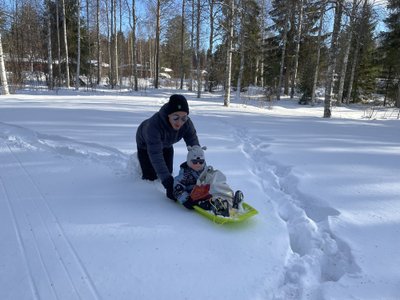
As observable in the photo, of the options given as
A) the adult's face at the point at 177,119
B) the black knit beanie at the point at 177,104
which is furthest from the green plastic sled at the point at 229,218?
the black knit beanie at the point at 177,104

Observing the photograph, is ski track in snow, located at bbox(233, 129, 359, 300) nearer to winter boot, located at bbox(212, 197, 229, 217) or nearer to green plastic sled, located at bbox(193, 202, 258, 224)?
green plastic sled, located at bbox(193, 202, 258, 224)

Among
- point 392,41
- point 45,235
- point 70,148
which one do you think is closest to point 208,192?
point 45,235

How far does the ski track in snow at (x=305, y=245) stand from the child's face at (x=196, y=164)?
84 cm

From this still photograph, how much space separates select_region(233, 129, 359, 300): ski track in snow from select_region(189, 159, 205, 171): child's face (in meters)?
0.84

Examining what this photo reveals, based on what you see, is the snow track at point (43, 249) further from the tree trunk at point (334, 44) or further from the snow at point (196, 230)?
the tree trunk at point (334, 44)

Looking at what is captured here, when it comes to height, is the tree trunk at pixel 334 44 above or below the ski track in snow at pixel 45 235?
above

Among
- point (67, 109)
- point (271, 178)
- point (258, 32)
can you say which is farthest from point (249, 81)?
point (271, 178)

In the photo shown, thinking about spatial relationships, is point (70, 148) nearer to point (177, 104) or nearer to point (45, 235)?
point (177, 104)

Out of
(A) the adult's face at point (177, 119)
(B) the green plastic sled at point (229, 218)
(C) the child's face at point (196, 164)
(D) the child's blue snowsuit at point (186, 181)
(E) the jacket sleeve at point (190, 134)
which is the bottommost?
(B) the green plastic sled at point (229, 218)

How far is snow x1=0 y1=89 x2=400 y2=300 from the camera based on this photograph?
1.99 metres

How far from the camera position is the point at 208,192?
2994 mm

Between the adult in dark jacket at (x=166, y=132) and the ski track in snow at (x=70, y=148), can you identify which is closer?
the adult in dark jacket at (x=166, y=132)

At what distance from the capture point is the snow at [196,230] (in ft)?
6.54

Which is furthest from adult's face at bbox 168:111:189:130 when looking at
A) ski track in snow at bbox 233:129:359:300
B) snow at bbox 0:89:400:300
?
ski track in snow at bbox 233:129:359:300
